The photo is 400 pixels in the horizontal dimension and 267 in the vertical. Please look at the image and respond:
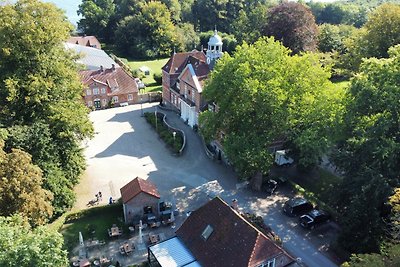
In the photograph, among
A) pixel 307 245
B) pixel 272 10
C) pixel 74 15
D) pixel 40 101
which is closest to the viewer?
pixel 307 245

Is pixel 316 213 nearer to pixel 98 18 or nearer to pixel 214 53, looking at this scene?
pixel 214 53

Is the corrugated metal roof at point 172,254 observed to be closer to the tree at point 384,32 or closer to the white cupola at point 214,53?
the white cupola at point 214,53

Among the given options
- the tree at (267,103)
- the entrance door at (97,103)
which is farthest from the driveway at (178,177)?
the entrance door at (97,103)

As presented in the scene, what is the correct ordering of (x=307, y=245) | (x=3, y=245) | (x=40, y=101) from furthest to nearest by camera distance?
(x=40, y=101), (x=307, y=245), (x=3, y=245)

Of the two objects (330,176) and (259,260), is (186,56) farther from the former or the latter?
(259,260)

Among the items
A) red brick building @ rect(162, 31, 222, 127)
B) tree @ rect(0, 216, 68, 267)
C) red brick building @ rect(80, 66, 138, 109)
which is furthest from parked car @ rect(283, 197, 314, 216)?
red brick building @ rect(80, 66, 138, 109)

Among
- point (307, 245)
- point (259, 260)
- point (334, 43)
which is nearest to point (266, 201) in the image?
point (307, 245)

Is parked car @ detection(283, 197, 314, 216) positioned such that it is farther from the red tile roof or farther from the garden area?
the red tile roof
